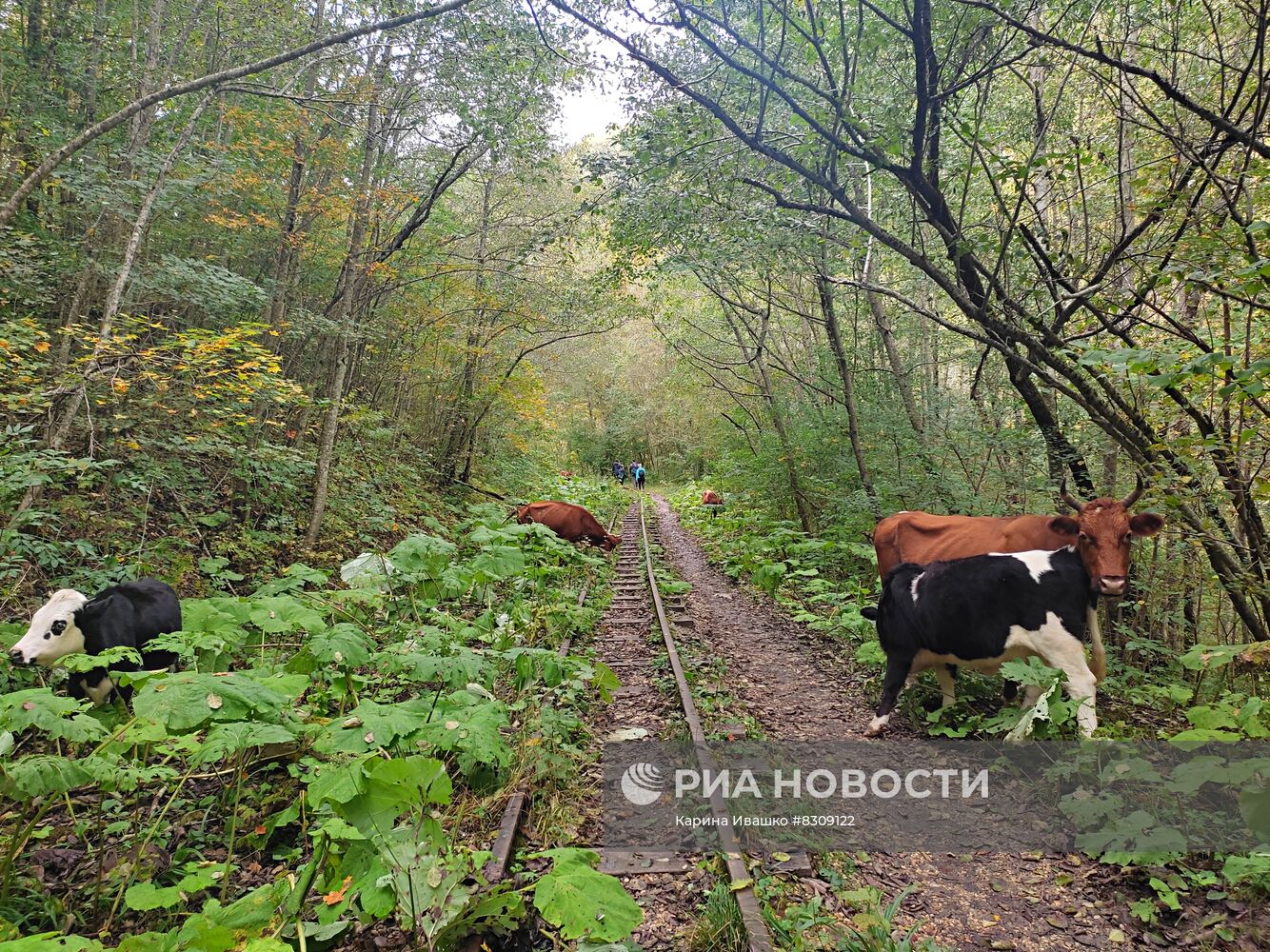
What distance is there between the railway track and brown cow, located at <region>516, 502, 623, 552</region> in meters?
1.11

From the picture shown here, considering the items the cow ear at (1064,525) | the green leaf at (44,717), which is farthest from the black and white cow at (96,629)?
the cow ear at (1064,525)

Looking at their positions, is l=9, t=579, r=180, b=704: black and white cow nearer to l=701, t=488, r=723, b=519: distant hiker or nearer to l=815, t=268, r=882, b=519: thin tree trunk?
l=815, t=268, r=882, b=519: thin tree trunk

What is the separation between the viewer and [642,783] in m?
4.09

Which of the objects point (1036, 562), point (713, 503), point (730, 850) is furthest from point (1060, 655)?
point (713, 503)

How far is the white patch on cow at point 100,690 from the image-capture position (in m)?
4.02

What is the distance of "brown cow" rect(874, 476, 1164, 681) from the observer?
13.8 ft

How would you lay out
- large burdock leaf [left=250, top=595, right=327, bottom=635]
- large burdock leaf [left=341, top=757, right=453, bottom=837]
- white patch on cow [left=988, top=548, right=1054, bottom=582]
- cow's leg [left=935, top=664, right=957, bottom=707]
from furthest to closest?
cow's leg [left=935, top=664, right=957, bottom=707]
white patch on cow [left=988, top=548, right=1054, bottom=582]
large burdock leaf [left=250, top=595, right=327, bottom=635]
large burdock leaf [left=341, top=757, right=453, bottom=837]

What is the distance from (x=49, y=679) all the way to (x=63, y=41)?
973 centimetres

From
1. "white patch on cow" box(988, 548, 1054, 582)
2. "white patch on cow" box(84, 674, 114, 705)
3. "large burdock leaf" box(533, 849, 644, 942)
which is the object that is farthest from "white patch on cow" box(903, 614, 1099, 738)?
"white patch on cow" box(84, 674, 114, 705)

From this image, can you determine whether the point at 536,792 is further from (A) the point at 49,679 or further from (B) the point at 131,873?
(A) the point at 49,679

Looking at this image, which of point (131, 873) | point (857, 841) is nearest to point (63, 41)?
point (131, 873)

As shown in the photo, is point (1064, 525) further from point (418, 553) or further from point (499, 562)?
point (418, 553)

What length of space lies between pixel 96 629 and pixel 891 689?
576 centimetres

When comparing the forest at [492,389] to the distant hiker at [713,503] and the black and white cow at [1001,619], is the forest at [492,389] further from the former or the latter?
the distant hiker at [713,503]
